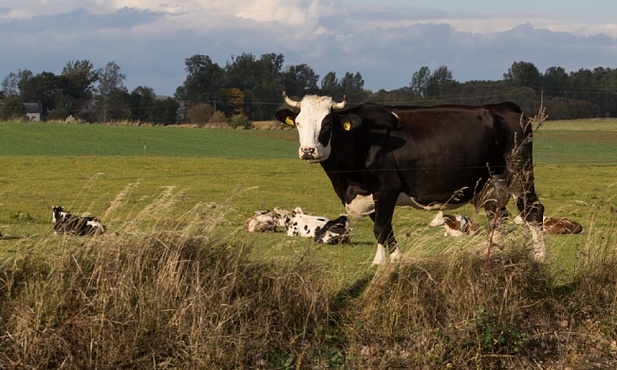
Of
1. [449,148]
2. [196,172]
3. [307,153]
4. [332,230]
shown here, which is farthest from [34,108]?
[307,153]

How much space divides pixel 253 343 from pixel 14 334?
96.8 inches

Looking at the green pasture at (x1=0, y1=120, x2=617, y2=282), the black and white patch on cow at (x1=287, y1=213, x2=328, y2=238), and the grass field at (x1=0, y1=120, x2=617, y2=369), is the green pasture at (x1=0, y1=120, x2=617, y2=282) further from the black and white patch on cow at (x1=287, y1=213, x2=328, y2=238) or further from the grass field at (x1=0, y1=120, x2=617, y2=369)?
the black and white patch on cow at (x1=287, y1=213, x2=328, y2=238)

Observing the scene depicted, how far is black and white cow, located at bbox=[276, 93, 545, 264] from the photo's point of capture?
14680mm

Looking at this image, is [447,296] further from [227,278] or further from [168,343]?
[168,343]

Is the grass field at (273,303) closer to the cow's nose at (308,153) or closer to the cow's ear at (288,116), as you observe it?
the cow's nose at (308,153)

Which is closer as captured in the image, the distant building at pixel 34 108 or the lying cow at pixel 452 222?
the lying cow at pixel 452 222

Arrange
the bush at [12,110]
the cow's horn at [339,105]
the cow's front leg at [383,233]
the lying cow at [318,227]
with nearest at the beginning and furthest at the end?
the cow's front leg at [383,233] < the cow's horn at [339,105] < the lying cow at [318,227] < the bush at [12,110]

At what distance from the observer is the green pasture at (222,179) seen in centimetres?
1513

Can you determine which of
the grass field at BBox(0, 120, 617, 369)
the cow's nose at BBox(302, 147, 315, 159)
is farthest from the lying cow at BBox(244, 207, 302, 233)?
the grass field at BBox(0, 120, 617, 369)

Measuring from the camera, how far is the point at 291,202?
117 feet

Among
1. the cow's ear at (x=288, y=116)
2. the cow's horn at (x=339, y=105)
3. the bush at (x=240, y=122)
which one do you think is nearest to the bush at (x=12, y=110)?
the bush at (x=240, y=122)

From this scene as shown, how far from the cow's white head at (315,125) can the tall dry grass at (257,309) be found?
243cm

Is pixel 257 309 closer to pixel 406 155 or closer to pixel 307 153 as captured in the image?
pixel 307 153

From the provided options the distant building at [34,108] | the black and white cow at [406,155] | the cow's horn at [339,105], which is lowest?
the distant building at [34,108]
